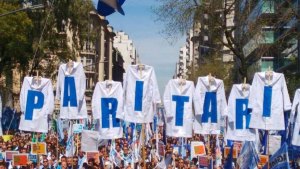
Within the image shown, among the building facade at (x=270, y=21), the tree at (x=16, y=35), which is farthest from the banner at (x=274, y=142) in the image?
the tree at (x=16, y=35)

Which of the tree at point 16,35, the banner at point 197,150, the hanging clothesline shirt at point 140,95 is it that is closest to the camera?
the hanging clothesline shirt at point 140,95

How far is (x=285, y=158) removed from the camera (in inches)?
477

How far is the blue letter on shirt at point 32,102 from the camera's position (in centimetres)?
1608

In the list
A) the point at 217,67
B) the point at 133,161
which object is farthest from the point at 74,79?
the point at 217,67

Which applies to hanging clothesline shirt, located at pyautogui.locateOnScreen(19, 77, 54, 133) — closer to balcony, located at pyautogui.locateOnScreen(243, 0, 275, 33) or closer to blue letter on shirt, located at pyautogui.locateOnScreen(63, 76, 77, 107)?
blue letter on shirt, located at pyautogui.locateOnScreen(63, 76, 77, 107)

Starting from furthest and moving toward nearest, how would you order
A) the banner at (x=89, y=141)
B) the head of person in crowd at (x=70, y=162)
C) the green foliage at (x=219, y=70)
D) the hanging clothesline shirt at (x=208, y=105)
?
the green foliage at (x=219, y=70) < the banner at (x=89, y=141) < the head of person in crowd at (x=70, y=162) < the hanging clothesline shirt at (x=208, y=105)

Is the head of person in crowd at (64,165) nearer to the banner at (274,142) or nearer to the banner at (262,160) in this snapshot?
the banner at (262,160)

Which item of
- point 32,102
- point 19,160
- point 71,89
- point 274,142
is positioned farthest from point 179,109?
point 19,160

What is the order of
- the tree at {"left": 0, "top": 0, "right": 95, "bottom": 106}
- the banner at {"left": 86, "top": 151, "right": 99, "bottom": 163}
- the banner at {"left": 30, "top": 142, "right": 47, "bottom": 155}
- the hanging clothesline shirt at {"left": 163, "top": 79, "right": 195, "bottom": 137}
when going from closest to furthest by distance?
the hanging clothesline shirt at {"left": 163, "top": 79, "right": 195, "bottom": 137} < the banner at {"left": 30, "top": 142, "right": 47, "bottom": 155} < the banner at {"left": 86, "top": 151, "right": 99, "bottom": 163} < the tree at {"left": 0, "top": 0, "right": 95, "bottom": 106}

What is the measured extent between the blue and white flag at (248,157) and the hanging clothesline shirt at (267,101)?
0.45m

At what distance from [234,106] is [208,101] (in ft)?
1.97

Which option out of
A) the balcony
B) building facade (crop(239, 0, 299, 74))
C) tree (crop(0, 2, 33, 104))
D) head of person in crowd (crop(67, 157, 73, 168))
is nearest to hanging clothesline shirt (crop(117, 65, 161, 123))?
head of person in crowd (crop(67, 157, 73, 168))

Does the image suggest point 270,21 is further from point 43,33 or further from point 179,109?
point 43,33

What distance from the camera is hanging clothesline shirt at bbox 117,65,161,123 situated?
46.5ft
